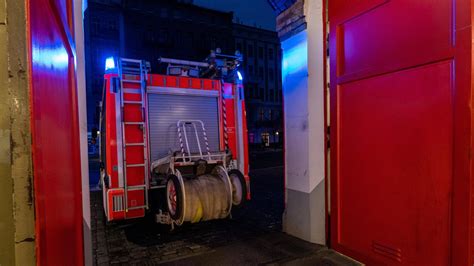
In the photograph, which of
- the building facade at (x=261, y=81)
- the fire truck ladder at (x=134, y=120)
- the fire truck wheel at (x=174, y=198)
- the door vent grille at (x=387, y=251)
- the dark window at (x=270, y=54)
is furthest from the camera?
→ the dark window at (x=270, y=54)

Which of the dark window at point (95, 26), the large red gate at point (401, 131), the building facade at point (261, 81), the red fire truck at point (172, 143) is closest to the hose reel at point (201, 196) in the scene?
the red fire truck at point (172, 143)

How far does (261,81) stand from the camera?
3612 cm

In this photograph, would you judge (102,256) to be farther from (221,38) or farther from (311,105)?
(221,38)

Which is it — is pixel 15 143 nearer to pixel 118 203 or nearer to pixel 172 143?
pixel 118 203

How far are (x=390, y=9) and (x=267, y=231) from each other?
11.5 feet

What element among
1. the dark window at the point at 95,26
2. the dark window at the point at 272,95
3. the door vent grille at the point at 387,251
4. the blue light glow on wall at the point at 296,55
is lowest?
the door vent grille at the point at 387,251

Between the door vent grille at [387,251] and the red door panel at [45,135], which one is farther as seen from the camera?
the door vent grille at [387,251]

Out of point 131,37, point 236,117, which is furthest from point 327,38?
point 131,37

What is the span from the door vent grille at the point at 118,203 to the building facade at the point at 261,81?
29833mm

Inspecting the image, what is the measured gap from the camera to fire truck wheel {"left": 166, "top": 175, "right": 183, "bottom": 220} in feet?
14.1

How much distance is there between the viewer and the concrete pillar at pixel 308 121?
380cm

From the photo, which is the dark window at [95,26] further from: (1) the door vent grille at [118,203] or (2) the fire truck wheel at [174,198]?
(2) the fire truck wheel at [174,198]

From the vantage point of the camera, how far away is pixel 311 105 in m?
3.83

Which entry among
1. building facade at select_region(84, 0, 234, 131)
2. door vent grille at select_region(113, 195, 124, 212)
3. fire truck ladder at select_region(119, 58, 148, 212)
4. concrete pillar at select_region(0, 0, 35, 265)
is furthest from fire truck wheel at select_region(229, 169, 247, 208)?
building facade at select_region(84, 0, 234, 131)
